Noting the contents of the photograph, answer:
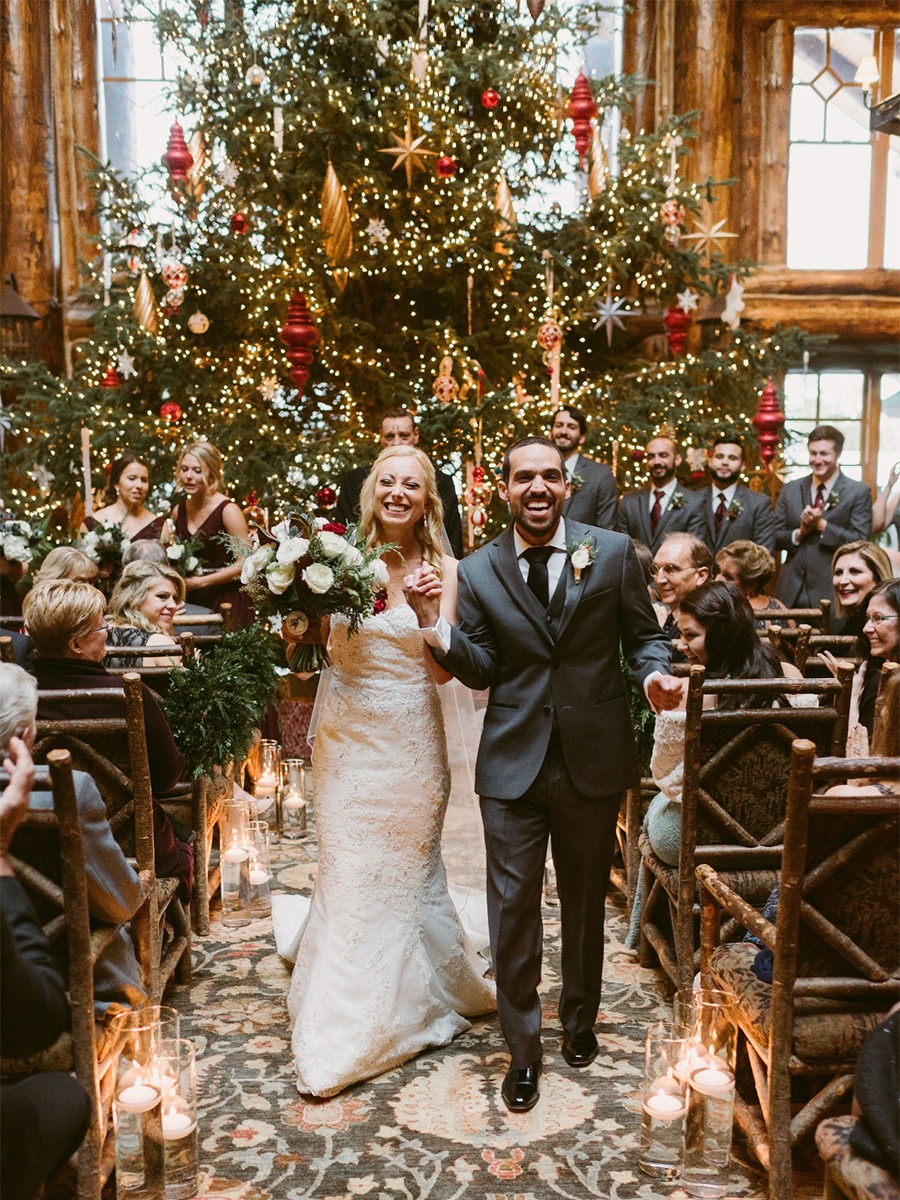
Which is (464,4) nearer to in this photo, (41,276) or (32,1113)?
(41,276)

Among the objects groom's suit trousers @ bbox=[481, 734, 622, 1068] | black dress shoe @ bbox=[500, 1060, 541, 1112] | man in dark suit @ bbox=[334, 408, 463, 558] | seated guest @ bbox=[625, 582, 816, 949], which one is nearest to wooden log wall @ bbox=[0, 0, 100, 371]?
man in dark suit @ bbox=[334, 408, 463, 558]

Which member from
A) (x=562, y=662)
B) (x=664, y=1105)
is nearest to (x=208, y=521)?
(x=562, y=662)

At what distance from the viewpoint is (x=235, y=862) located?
191 inches

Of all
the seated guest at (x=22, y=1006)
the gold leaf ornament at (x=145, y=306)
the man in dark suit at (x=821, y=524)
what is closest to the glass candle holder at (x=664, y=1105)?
the seated guest at (x=22, y=1006)

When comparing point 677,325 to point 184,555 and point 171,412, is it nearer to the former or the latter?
point 171,412

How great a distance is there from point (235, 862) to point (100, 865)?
218 centimetres

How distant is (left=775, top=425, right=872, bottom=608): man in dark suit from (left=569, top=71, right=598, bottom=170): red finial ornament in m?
2.64

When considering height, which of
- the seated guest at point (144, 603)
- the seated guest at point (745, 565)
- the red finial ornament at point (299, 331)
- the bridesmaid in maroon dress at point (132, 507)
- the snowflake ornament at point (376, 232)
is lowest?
the seated guest at point (144, 603)

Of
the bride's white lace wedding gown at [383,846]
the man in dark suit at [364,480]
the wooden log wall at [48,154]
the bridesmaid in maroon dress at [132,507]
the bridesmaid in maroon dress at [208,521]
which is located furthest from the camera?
the wooden log wall at [48,154]

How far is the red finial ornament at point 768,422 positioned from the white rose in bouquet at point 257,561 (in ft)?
19.1

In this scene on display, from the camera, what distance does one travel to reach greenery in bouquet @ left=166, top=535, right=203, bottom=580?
19.5ft

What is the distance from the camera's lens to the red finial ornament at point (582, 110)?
7672mm

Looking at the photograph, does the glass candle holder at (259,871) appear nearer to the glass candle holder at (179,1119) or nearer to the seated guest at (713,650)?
the seated guest at (713,650)

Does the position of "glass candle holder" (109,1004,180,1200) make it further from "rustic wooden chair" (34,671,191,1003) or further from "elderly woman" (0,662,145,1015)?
"rustic wooden chair" (34,671,191,1003)
